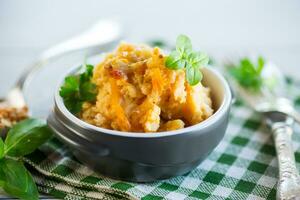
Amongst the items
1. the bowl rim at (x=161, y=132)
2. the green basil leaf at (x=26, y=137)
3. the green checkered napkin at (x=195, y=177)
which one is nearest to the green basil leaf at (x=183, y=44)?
the bowl rim at (x=161, y=132)

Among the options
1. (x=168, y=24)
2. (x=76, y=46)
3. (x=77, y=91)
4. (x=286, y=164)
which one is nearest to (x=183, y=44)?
(x=77, y=91)

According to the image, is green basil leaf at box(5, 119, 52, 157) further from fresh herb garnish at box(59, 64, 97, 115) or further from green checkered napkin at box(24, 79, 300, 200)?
fresh herb garnish at box(59, 64, 97, 115)

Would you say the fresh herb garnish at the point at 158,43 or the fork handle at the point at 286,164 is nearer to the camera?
the fork handle at the point at 286,164

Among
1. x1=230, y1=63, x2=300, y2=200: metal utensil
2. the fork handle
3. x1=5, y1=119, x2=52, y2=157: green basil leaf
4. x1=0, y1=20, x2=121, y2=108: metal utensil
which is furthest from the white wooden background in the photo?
x1=5, y1=119, x2=52, y2=157: green basil leaf

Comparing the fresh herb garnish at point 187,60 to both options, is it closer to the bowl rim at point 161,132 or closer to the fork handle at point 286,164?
the bowl rim at point 161,132

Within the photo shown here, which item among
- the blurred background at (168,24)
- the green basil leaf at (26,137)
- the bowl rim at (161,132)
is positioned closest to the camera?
the bowl rim at (161,132)

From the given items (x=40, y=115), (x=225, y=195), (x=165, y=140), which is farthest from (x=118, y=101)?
(x=40, y=115)

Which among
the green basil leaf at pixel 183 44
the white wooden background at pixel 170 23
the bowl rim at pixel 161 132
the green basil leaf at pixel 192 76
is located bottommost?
the white wooden background at pixel 170 23

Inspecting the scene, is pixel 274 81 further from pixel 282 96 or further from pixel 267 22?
pixel 267 22
